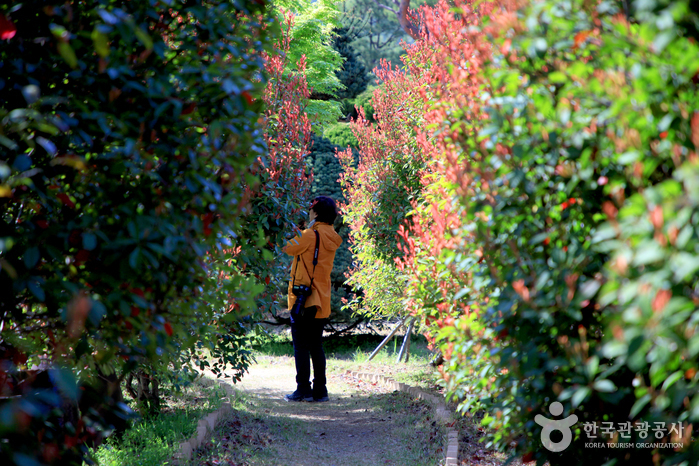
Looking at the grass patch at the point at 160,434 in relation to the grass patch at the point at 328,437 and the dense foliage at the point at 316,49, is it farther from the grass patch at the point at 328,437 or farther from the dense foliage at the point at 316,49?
the dense foliage at the point at 316,49

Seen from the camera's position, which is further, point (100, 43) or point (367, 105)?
point (367, 105)

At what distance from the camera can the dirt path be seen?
4.39 meters

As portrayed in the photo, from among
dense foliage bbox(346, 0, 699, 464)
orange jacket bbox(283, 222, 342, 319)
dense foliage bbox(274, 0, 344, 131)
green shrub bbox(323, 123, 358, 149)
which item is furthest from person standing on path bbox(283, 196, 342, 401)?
dense foliage bbox(274, 0, 344, 131)

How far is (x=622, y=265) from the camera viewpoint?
122 cm

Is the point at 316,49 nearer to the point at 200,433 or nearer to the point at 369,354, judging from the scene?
the point at 369,354

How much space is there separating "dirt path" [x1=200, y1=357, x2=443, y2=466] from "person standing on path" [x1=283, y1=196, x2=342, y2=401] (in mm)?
500

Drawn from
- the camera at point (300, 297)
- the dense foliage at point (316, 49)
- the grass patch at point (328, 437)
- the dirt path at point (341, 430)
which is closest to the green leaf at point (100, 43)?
the grass patch at point (328, 437)

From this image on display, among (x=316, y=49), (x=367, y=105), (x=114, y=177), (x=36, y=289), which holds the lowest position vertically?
(x=36, y=289)

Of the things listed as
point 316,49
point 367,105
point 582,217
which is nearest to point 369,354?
point 367,105

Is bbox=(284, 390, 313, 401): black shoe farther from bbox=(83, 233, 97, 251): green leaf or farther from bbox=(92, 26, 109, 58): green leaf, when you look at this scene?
bbox=(92, 26, 109, 58): green leaf

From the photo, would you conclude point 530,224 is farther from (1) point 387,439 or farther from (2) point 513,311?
(1) point 387,439

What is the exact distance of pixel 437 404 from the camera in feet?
17.6

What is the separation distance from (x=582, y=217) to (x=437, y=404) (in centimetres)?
399

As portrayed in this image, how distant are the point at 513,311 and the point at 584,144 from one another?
0.66m
